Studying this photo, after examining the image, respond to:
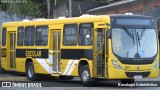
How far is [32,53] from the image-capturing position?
1002 inches

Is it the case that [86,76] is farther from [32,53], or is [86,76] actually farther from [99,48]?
Result: [32,53]

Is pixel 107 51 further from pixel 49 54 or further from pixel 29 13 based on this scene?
pixel 29 13

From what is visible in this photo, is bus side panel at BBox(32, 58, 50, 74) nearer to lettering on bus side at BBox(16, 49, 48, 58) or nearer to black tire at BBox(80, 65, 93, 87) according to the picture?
lettering on bus side at BBox(16, 49, 48, 58)

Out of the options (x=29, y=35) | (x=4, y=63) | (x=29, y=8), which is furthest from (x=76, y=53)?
(x=29, y=8)

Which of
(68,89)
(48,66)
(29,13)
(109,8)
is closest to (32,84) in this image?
(48,66)

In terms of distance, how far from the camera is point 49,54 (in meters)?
23.7

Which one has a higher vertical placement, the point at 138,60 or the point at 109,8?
the point at 109,8

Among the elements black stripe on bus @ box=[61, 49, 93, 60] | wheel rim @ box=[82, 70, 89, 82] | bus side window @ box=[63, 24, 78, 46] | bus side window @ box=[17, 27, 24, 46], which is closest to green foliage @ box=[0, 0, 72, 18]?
bus side window @ box=[17, 27, 24, 46]

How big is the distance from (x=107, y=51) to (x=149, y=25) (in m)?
2.15

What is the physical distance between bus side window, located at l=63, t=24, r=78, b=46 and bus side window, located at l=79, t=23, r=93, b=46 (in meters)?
0.39

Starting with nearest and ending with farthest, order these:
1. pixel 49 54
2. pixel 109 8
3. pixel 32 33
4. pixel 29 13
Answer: pixel 49 54 → pixel 32 33 → pixel 109 8 → pixel 29 13

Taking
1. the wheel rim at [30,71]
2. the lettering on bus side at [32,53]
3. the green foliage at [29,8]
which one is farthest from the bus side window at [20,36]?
the green foliage at [29,8]

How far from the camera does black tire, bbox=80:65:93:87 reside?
20.6 meters

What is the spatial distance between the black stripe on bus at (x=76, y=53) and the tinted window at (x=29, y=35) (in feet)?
11.1
